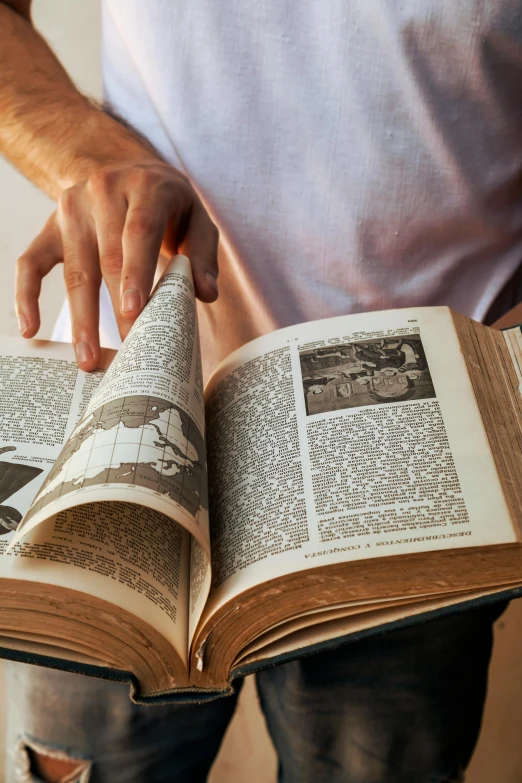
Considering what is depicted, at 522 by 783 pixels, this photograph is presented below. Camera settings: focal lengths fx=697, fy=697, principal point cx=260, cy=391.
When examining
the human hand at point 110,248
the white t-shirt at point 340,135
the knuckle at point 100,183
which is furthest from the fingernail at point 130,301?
the white t-shirt at point 340,135

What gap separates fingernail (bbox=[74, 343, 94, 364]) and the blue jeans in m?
0.28

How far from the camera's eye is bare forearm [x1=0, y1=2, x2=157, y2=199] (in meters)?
0.65

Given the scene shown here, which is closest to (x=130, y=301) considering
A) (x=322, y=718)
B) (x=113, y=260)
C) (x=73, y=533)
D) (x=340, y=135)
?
(x=113, y=260)

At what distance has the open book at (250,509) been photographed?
413 millimetres

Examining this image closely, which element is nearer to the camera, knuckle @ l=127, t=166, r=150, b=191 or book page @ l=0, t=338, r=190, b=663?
book page @ l=0, t=338, r=190, b=663

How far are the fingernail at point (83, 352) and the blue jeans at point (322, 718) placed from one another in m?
0.28

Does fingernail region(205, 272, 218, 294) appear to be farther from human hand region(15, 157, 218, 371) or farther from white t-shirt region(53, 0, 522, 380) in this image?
white t-shirt region(53, 0, 522, 380)

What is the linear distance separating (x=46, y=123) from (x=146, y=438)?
42 cm

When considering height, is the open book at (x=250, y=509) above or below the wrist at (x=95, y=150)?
below

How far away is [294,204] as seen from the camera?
69 cm

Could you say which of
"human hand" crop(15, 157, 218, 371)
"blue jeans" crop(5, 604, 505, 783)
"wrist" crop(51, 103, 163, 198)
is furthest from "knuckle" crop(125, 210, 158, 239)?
"blue jeans" crop(5, 604, 505, 783)

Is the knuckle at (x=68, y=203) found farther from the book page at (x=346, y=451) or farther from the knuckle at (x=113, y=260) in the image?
the book page at (x=346, y=451)

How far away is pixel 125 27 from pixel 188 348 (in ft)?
1.26

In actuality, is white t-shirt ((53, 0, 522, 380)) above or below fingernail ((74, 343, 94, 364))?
above
